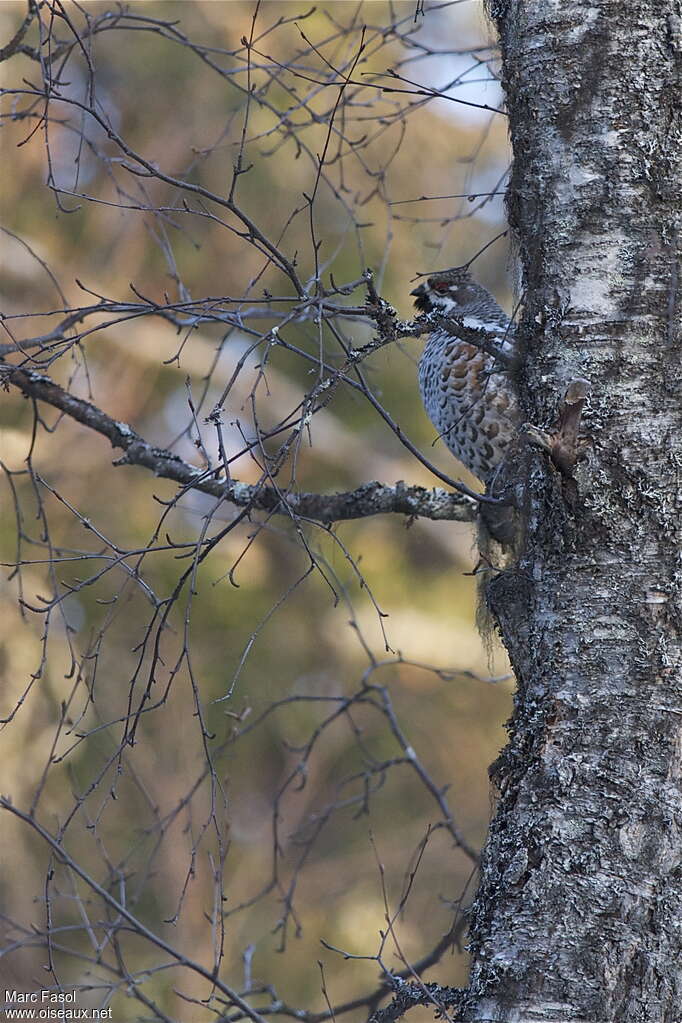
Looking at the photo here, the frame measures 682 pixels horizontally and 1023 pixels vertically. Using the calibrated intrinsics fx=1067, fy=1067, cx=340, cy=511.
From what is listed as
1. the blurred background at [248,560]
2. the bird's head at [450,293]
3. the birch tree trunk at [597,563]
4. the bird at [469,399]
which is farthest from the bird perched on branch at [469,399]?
the blurred background at [248,560]

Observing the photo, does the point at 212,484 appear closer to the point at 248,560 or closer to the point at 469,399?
the point at 469,399

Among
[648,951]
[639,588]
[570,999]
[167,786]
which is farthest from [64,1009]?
[167,786]

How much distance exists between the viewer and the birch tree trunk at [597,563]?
167cm

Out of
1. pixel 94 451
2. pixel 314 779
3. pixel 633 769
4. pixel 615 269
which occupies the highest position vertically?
pixel 94 451

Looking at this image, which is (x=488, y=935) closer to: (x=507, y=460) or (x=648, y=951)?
(x=648, y=951)

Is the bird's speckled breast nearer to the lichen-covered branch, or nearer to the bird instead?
the bird

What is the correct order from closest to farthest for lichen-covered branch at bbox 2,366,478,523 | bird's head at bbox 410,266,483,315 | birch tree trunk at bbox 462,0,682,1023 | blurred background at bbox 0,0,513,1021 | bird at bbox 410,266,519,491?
birch tree trunk at bbox 462,0,682,1023, lichen-covered branch at bbox 2,366,478,523, bird at bbox 410,266,519,491, bird's head at bbox 410,266,483,315, blurred background at bbox 0,0,513,1021

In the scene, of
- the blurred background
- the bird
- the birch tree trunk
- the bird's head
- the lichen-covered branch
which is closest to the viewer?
the birch tree trunk

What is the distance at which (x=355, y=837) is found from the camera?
8.37 m

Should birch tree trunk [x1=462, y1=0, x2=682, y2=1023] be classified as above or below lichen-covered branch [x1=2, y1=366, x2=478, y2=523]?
below

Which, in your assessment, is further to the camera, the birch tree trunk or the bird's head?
the bird's head

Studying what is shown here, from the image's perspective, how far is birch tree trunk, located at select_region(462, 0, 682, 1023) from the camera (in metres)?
1.67

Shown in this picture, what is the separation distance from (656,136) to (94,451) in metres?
6.28

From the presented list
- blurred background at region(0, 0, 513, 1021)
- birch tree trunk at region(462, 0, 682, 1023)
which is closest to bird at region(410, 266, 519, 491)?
birch tree trunk at region(462, 0, 682, 1023)
